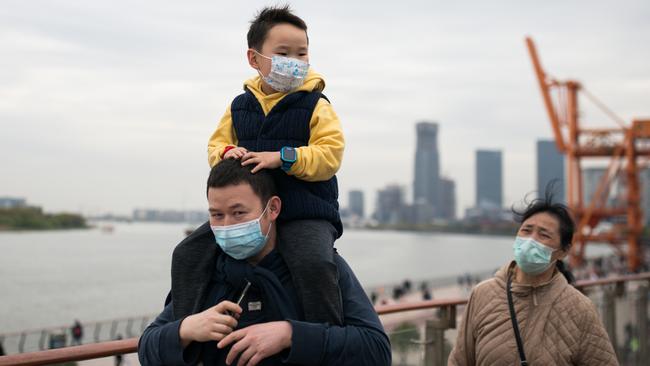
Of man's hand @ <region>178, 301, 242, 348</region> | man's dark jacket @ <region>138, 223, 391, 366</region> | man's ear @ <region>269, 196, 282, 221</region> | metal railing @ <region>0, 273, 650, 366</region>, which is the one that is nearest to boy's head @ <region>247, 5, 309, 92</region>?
man's ear @ <region>269, 196, 282, 221</region>

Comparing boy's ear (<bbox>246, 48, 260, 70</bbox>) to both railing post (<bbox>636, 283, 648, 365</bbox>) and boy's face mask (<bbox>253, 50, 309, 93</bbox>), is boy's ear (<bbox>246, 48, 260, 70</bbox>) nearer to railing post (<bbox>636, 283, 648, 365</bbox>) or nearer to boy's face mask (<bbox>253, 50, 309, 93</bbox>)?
boy's face mask (<bbox>253, 50, 309, 93</bbox>)

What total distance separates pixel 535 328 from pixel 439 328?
3.51 ft

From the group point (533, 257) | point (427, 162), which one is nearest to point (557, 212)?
point (533, 257)

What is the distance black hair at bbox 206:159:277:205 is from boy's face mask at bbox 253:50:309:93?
0.93ft

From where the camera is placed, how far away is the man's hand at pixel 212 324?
1.34 meters

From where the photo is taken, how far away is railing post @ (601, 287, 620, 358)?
4.82 metres

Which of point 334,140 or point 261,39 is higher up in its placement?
point 261,39

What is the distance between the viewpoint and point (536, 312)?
100 inches

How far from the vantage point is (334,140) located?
1603 mm

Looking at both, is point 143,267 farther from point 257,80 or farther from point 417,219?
point 417,219

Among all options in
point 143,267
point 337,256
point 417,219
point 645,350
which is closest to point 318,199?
point 337,256

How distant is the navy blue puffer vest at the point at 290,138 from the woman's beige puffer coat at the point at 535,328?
121cm

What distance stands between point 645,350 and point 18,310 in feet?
103

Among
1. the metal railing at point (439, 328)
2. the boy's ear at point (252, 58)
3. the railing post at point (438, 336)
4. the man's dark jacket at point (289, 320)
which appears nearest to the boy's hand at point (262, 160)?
the man's dark jacket at point (289, 320)
